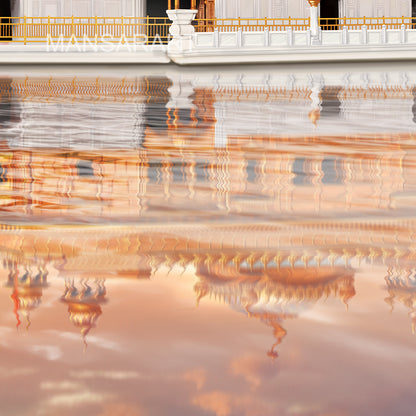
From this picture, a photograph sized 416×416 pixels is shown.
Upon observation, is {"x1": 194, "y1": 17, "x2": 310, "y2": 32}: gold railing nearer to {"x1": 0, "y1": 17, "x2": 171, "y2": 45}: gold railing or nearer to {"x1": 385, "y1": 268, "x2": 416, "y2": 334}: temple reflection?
{"x1": 0, "y1": 17, "x2": 171, "y2": 45}: gold railing

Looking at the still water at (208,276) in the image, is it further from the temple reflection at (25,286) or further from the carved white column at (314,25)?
the carved white column at (314,25)

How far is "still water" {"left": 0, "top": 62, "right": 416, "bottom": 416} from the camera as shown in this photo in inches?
85.7

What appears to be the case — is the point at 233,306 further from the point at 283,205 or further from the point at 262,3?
the point at 262,3

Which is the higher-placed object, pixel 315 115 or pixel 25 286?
pixel 315 115

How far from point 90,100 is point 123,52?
11419 mm

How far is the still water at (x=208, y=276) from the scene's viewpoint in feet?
7.14

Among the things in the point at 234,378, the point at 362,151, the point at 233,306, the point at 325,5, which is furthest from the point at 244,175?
the point at 325,5

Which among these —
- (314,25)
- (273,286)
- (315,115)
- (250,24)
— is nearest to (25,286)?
(273,286)

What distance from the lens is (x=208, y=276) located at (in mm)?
3361

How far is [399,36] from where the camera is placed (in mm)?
25609

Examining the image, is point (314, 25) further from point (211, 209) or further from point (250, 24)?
point (211, 209)

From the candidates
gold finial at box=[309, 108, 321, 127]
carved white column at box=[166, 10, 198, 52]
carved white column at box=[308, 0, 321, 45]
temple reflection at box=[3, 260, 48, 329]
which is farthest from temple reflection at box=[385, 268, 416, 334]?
carved white column at box=[308, 0, 321, 45]

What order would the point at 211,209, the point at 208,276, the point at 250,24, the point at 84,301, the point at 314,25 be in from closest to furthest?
the point at 84,301
the point at 208,276
the point at 211,209
the point at 314,25
the point at 250,24

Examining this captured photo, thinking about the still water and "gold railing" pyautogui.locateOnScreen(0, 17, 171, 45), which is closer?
the still water
